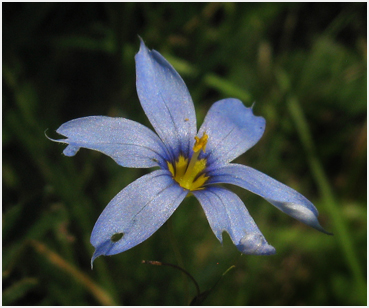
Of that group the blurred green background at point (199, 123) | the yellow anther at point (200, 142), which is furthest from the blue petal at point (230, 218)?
the blurred green background at point (199, 123)

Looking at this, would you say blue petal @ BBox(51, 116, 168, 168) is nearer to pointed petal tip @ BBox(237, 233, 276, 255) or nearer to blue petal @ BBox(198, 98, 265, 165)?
blue petal @ BBox(198, 98, 265, 165)

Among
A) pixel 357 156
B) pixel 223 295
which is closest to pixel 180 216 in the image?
pixel 223 295

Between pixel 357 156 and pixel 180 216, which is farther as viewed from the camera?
pixel 357 156

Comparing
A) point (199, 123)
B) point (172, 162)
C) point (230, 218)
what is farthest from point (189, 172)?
point (199, 123)

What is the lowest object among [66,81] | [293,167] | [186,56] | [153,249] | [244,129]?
[153,249]

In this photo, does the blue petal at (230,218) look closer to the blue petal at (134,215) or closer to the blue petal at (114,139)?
the blue petal at (134,215)

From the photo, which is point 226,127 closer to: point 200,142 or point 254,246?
point 200,142

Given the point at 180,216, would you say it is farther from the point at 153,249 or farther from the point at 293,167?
the point at 293,167
